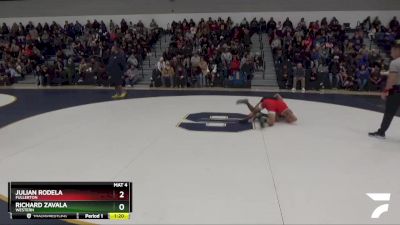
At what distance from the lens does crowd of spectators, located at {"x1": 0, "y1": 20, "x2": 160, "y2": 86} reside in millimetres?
14284

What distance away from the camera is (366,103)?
9.99 meters

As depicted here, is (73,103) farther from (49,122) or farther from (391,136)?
(391,136)

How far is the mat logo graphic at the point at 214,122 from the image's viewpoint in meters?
7.09

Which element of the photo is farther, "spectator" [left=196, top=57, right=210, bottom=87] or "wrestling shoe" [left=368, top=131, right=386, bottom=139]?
"spectator" [left=196, top=57, right=210, bottom=87]

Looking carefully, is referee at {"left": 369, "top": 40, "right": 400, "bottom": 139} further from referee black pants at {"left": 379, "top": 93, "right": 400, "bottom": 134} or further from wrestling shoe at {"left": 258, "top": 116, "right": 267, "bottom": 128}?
wrestling shoe at {"left": 258, "top": 116, "right": 267, "bottom": 128}

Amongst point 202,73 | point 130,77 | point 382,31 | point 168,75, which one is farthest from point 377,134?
point 382,31

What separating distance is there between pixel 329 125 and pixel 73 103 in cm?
668

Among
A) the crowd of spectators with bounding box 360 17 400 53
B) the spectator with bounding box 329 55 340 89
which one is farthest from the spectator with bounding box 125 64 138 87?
the crowd of spectators with bounding box 360 17 400 53

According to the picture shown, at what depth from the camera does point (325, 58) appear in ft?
45.3

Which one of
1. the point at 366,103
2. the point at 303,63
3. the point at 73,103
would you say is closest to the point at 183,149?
the point at 73,103

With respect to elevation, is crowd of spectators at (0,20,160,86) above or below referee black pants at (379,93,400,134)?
above

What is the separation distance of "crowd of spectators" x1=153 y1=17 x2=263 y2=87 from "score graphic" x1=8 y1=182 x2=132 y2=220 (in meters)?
10.5
